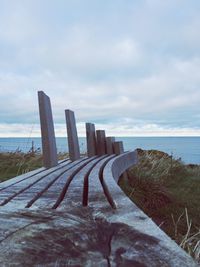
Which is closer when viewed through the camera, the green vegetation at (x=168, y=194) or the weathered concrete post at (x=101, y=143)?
the green vegetation at (x=168, y=194)

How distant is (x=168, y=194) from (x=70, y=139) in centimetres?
215

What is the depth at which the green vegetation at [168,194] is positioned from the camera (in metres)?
5.62

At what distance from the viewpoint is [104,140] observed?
7844 mm

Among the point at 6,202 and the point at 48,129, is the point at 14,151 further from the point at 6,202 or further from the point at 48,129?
the point at 6,202

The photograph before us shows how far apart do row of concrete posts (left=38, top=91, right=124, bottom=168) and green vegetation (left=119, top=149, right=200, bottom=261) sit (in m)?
0.70

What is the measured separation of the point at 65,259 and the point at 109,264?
0.14 meters

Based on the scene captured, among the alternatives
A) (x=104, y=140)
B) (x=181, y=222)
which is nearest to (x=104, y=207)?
(x=181, y=222)

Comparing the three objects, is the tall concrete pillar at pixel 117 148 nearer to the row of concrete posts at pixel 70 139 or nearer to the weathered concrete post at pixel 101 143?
the row of concrete posts at pixel 70 139

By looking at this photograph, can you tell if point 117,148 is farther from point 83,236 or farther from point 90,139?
point 83,236

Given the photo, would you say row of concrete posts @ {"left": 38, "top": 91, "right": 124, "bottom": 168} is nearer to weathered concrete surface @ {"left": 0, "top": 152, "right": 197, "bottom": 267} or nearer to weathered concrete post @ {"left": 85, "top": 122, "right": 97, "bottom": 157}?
weathered concrete post @ {"left": 85, "top": 122, "right": 97, "bottom": 157}

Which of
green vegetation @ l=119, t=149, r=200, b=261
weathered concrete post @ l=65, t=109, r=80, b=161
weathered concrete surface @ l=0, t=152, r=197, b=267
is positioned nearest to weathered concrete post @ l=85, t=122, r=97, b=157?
green vegetation @ l=119, t=149, r=200, b=261

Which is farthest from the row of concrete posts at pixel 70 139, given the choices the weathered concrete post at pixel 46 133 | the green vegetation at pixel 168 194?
the green vegetation at pixel 168 194

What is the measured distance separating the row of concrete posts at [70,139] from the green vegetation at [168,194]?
70 centimetres

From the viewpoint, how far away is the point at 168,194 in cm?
709
